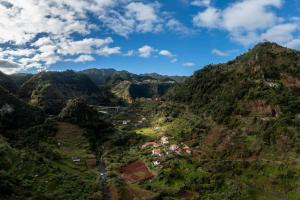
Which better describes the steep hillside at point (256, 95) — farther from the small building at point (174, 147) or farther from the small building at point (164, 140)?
the small building at point (164, 140)

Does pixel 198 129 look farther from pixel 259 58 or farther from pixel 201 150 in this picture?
pixel 259 58

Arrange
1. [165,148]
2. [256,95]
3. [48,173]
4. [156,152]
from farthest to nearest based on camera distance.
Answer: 1. [256,95]
2. [165,148]
3. [156,152]
4. [48,173]

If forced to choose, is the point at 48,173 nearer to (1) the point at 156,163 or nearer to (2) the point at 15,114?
(1) the point at 156,163

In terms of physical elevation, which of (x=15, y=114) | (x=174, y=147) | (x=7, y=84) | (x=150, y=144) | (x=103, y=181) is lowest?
(x=103, y=181)

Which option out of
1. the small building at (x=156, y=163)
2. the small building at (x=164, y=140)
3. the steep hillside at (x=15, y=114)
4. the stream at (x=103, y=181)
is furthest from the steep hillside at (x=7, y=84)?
the small building at (x=156, y=163)

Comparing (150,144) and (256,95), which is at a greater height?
(256,95)

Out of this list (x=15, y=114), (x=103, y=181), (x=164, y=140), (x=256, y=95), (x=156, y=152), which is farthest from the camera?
(x=15, y=114)

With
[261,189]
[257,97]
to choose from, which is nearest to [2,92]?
[257,97]

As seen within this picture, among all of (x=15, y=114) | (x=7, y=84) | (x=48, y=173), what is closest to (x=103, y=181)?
(x=48, y=173)

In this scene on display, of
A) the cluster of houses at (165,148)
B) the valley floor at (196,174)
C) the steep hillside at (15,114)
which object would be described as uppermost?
the steep hillside at (15,114)
